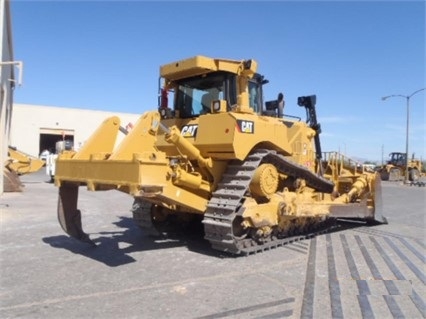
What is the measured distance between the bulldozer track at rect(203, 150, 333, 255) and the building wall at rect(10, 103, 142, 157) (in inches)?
1433

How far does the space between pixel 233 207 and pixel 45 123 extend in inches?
1639

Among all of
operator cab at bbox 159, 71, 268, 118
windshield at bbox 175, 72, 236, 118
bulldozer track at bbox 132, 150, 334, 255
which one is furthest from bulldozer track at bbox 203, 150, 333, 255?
windshield at bbox 175, 72, 236, 118

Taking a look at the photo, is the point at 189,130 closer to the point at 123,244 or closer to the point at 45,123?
the point at 123,244

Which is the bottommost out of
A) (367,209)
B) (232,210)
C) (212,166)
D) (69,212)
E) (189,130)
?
(367,209)

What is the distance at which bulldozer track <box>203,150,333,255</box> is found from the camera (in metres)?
6.43

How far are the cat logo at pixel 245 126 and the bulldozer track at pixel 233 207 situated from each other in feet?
1.45

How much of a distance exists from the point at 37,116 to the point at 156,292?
1682 inches

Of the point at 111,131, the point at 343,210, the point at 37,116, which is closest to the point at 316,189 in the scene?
the point at 343,210

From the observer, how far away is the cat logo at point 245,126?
22.1ft

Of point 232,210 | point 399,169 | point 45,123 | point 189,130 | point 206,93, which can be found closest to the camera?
point 232,210

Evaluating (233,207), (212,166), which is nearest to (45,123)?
(212,166)

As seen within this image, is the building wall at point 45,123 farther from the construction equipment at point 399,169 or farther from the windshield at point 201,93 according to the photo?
the windshield at point 201,93

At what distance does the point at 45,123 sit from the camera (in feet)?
145

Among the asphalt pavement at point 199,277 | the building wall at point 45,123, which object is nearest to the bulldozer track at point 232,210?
the asphalt pavement at point 199,277
